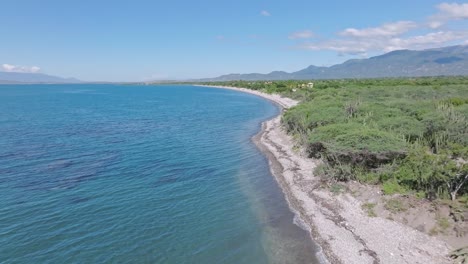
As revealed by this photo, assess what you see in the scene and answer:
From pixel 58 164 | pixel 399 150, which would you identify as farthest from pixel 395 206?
pixel 58 164

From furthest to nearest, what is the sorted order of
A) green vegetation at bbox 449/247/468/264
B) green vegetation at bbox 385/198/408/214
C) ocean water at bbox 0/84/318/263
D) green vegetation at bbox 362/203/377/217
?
1. green vegetation at bbox 362/203/377/217
2. green vegetation at bbox 385/198/408/214
3. ocean water at bbox 0/84/318/263
4. green vegetation at bbox 449/247/468/264

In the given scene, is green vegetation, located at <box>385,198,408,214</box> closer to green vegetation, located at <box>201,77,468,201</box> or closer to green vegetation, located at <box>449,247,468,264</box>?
green vegetation, located at <box>201,77,468,201</box>

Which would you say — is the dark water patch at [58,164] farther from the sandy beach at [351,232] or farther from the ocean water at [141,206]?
→ the sandy beach at [351,232]

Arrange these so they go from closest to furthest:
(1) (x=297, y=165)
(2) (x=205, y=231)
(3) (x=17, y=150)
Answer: (2) (x=205, y=231)
(1) (x=297, y=165)
(3) (x=17, y=150)

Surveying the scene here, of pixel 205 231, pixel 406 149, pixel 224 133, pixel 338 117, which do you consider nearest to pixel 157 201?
pixel 205 231

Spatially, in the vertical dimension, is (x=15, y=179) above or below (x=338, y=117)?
below

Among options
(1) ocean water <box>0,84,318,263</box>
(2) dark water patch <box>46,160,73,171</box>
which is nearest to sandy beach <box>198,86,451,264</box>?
(1) ocean water <box>0,84,318,263</box>

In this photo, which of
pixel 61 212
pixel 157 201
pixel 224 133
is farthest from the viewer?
pixel 224 133

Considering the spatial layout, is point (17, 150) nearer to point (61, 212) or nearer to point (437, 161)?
point (61, 212)

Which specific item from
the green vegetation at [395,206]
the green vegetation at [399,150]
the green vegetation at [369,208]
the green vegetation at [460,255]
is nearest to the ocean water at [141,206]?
the green vegetation at [369,208]

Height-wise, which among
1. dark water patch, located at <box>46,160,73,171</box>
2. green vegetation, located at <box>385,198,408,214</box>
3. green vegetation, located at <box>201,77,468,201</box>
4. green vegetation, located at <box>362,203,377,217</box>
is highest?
green vegetation, located at <box>201,77,468,201</box>
